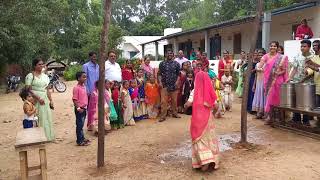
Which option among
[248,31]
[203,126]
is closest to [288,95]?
[203,126]

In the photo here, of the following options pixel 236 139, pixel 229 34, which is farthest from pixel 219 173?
pixel 229 34

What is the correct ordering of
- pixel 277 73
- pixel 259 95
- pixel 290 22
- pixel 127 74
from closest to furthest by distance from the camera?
pixel 277 73 < pixel 259 95 < pixel 127 74 < pixel 290 22

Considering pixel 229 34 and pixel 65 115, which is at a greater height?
pixel 229 34

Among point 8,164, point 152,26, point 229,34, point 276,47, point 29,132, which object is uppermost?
point 152,26

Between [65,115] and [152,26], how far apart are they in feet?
130

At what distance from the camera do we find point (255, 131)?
25.7ft

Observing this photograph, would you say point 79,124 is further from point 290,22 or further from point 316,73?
point 290,22

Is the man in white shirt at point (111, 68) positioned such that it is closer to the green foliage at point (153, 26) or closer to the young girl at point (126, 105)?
the young girl at point (126, 105)

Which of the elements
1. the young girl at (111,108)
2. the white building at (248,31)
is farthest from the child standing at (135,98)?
the white building at (248,31)

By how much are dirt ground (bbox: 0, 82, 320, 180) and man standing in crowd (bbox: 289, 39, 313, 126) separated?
483 mm

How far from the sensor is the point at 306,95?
278 inches

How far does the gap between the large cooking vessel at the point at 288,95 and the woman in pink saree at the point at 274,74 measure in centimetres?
39

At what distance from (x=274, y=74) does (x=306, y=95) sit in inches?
44.6

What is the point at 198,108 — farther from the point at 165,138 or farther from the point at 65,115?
the point at 65,115
